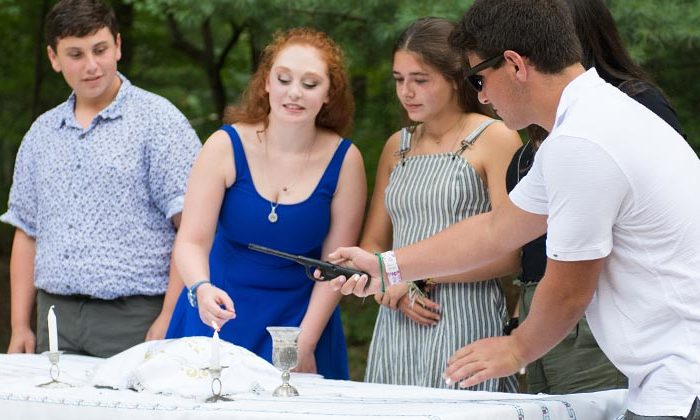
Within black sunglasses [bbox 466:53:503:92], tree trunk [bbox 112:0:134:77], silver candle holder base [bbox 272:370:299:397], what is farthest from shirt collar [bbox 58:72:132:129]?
tree trunk [bbox 112:0:134:77]

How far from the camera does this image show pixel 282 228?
3.75m

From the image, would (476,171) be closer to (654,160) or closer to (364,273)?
(364,273)

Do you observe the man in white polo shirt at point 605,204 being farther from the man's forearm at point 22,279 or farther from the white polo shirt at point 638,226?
the man's forearm at point 22,279

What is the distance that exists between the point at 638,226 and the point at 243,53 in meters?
5.54

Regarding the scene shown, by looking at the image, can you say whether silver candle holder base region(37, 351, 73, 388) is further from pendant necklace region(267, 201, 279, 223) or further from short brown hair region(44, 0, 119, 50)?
short brown hair region(44, 0, 119, 50)

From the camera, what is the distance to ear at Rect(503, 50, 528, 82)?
7.92ft

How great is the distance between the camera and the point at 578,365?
337 cm

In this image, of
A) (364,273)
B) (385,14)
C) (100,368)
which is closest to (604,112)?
(364,273)

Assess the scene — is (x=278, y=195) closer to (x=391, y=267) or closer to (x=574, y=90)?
(x=391, y=267)

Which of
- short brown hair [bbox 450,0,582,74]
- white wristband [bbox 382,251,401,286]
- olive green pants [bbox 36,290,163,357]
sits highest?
short brown hair [bbox 450,0,582,74]

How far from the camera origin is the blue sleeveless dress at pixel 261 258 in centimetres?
375

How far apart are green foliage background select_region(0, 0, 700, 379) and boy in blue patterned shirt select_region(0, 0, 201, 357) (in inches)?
41.9

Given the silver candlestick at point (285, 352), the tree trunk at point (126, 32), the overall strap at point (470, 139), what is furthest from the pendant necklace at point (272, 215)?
the tree trunk at point (126, 32)

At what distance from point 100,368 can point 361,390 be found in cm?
72
